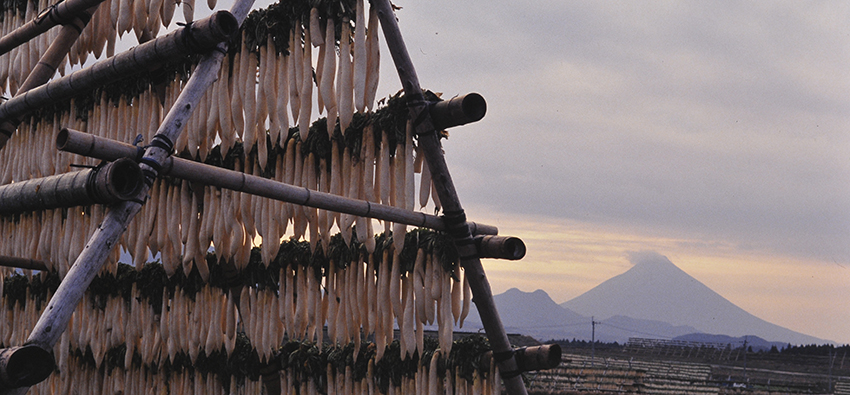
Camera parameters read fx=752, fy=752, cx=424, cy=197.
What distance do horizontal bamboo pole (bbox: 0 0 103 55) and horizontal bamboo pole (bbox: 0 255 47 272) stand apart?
180 cm

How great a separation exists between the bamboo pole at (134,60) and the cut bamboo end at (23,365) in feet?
6.25

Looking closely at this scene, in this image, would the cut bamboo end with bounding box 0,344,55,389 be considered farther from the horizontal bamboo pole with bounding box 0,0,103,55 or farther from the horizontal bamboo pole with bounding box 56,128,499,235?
the horizontal bamboo pole with bounding box 0,0,103,55

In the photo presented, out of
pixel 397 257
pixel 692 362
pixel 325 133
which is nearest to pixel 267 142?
pixel 325 133

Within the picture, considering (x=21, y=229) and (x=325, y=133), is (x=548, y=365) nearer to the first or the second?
(x=325, y=133)

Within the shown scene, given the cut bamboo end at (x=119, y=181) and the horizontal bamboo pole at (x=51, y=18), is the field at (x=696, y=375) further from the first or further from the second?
the cut bamboo end at (x=119, y=181)

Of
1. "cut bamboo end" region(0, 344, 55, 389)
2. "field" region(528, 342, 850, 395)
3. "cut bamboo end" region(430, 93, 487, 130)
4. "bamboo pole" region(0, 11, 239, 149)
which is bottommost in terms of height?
"field" region(528, 342, 850, 395)

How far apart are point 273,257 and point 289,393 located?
3.93 ft

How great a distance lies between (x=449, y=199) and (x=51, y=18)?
142 inches

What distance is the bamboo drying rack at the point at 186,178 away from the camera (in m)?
3.68

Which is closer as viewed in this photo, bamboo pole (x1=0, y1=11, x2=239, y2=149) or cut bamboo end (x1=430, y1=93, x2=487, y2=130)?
bamboo pole (x1=0, y1=11, x2=239, y2=149)

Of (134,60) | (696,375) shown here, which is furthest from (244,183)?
(696,375)

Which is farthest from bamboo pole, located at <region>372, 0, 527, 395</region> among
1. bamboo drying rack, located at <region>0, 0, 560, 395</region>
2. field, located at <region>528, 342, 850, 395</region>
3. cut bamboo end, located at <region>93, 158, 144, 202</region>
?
field, located at <region>528, 342, 850, 395</region>

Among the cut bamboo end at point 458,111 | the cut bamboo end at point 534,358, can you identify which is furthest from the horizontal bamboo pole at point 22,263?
the cut bamboo end at point 534,358

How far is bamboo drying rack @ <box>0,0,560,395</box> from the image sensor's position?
368 centimetres
